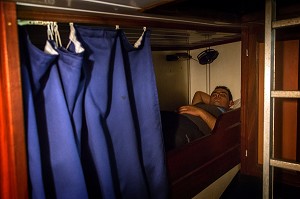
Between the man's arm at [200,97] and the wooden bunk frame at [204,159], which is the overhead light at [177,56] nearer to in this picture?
the man's arm at [200,97]

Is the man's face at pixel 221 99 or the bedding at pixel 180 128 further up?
the man's face at pixel 221 99

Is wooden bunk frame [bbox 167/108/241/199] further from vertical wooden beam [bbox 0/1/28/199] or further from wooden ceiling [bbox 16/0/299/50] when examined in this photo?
vertical wooden beam [bbox 0/1/28/199]

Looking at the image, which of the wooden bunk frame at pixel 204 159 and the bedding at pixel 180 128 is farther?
the bedding at pixel 180 128

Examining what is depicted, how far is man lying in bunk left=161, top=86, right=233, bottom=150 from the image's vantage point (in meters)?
2.11

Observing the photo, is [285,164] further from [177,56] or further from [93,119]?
[177,56]

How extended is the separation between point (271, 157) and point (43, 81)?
1078 mm

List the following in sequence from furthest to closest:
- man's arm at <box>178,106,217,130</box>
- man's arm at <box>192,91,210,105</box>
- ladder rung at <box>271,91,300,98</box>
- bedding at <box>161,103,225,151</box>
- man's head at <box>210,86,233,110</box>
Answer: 1. man's arm at <box>192,91,210,105</box>
2. man's head at <box>210,86,233,110</box>
3. man's arm at <box>178,106,217,130</box>
4. bedding at <box>161,103,225,151</box>
5. ladder rung at <box>271,91,300,98</box>

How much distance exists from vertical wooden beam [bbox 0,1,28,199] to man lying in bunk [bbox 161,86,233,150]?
4.19ft

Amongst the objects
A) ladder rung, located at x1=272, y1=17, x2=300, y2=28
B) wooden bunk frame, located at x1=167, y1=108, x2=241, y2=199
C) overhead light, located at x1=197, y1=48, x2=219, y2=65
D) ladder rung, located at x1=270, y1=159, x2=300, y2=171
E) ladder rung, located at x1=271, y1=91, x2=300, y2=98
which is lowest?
wooden bunk frame, located at x1=167, y1=108, x2=241, y2=199

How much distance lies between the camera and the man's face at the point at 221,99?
10.4ft

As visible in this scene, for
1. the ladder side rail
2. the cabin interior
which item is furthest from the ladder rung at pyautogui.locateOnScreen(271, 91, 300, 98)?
the cabin interior

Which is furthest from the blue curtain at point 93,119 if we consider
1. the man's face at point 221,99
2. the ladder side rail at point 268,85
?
the man's face at point 221,99

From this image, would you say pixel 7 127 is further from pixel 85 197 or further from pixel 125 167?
pixel 125 167

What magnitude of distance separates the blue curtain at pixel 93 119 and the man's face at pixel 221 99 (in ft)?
6.04
